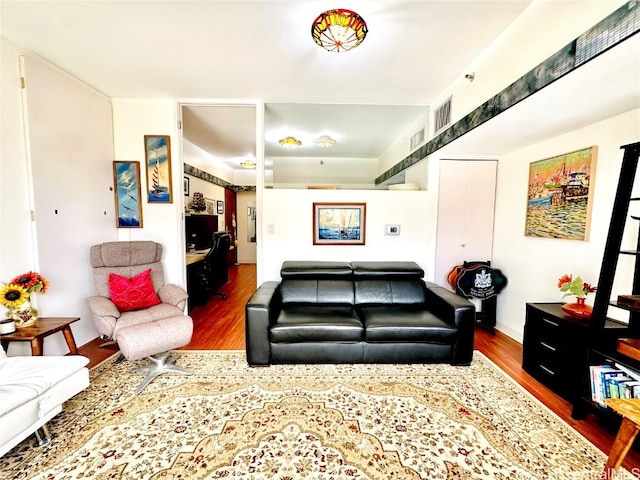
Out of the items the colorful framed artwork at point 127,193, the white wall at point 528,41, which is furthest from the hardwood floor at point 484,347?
the white wall at point 528,41

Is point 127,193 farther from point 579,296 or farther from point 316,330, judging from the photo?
point 579,296

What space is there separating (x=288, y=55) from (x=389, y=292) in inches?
97.1

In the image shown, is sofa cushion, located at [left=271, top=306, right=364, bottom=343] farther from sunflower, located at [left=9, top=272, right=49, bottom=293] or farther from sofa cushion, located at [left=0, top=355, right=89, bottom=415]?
sunflower, located at [left=9, top=272, right=49, bottom=293]

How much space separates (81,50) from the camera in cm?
215

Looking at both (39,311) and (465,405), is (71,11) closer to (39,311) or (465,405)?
(39,311)

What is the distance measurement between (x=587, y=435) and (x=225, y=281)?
16.8ft

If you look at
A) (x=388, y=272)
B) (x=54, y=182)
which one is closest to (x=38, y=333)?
(x=54, y=182)

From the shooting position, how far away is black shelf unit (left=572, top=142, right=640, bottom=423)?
5.01ft

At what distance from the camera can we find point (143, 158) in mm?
3102

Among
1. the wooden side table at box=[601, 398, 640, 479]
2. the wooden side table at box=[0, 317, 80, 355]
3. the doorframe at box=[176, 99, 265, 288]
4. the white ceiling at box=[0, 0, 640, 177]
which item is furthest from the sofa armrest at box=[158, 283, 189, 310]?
the wooden side table at box=[601, 398, 640, 479]

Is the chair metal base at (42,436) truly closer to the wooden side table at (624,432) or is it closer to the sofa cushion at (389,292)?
the sofa cushion at (389,292)

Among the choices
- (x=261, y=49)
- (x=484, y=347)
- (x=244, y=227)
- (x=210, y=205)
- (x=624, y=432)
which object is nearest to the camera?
(x=624, y=432)

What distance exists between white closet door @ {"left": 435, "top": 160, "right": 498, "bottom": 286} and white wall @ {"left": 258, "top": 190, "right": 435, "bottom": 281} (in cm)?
15

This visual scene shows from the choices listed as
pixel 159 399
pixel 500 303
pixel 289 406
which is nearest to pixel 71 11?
pixel 159 399
